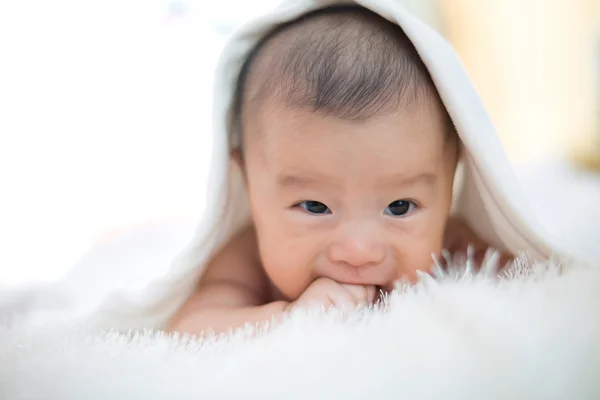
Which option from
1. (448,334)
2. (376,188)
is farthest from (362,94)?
(448,334)

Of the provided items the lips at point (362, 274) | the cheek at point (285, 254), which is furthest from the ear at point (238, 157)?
the lips at point (362, 274)

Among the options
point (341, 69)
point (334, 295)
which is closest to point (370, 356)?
point (334, 295)

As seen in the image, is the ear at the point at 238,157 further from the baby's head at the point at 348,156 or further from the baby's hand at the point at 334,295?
the baby's hand at the point at 334,295

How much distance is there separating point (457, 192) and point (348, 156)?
0.37 meters

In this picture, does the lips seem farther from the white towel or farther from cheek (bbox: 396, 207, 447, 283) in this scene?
the white towel

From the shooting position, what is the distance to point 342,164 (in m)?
0.73

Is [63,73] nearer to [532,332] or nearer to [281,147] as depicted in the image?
[281,147]

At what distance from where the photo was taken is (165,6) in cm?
121

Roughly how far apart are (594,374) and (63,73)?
40.5 inches

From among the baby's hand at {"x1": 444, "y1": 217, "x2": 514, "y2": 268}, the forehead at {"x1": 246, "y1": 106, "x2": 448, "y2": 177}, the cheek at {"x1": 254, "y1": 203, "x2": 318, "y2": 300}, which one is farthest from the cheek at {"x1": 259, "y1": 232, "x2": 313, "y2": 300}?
the baby's hand at {"x1": 444, "y1": 217, "x2": 514, "y2": 268}

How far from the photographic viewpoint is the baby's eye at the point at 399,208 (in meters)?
0.78

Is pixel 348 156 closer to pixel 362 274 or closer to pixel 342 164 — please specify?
pixel 342 164

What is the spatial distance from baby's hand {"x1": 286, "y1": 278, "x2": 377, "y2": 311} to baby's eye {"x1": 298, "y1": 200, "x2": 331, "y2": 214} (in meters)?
0.09

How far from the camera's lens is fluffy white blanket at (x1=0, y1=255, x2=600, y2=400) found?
1.73 feet
